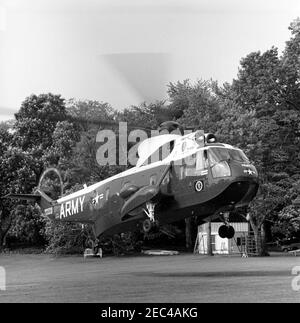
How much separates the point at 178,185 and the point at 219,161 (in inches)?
82.7

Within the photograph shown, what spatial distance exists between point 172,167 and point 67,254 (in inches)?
979

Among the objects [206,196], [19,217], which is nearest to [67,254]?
[19,217]

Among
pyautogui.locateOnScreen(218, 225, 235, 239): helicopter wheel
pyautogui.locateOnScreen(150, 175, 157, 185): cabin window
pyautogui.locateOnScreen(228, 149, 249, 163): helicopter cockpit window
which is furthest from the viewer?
pyautogui.locateOnScreen(218, 225, 235, 239): helicopter wheel

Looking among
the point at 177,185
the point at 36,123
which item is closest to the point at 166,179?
the point at 177,185

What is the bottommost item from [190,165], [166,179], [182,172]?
[166,179]

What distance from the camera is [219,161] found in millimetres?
19453

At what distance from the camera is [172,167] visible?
20.8 m

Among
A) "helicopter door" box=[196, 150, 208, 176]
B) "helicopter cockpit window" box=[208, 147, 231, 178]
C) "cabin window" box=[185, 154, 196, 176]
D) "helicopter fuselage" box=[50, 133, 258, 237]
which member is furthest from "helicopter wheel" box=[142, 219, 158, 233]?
"helicopter cockpit window" box=[208, 147, 231, 178]

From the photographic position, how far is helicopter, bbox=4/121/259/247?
19344mm

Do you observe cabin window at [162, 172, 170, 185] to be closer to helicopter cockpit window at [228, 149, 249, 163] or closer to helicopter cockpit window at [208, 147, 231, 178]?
helicopter cockpit window at [208, 147, 231, 178]

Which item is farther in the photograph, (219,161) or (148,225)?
(148,225)

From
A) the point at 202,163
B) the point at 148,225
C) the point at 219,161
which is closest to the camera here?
the point at 219,161

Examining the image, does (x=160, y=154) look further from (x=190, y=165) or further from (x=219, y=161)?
(x=219, y=161)
